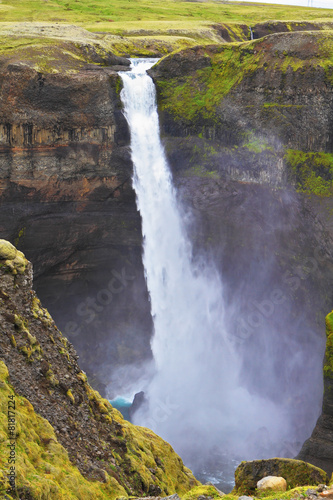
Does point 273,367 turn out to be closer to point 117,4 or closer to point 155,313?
point 155,313

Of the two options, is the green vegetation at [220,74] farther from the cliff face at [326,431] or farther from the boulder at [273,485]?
the boulder at [273,485]

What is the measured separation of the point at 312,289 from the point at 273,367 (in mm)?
8414

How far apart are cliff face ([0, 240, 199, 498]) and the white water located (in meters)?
24.5

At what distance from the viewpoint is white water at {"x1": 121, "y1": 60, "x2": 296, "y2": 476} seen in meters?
44.1

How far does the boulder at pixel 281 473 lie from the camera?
22.9 m

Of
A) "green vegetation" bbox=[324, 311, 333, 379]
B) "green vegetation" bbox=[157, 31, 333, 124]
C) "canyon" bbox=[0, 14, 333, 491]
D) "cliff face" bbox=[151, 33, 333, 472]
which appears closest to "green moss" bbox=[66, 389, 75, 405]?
"green vegetation" bbox=[324, 311, 333, 379]

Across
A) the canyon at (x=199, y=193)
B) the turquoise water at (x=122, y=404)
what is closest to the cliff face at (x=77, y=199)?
the canyon at (x=199, y=193)

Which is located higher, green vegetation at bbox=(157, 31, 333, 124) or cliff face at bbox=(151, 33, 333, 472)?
green vegetation at bbox=(157, 31, 333, 124)

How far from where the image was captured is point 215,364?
151 feet

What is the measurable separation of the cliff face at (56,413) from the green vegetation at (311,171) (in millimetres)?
25868

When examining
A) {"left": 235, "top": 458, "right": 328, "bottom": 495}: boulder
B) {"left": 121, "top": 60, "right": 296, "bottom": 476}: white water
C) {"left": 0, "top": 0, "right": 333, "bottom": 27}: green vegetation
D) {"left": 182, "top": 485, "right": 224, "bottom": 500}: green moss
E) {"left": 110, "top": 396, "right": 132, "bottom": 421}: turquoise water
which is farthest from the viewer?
{"left": 0, "top": 0, "right": 333, "bottom": 27}: green vegetation

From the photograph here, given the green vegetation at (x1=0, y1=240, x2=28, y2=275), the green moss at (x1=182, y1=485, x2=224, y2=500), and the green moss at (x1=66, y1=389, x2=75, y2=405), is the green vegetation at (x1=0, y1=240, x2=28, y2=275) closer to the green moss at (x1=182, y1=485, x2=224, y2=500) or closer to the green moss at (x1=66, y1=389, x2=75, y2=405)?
the green moss at (x1=66, y1=389, x2=75, y2=405)

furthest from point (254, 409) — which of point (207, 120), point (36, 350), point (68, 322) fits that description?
point (36, 350)

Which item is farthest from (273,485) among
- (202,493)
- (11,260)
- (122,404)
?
(122,404)
